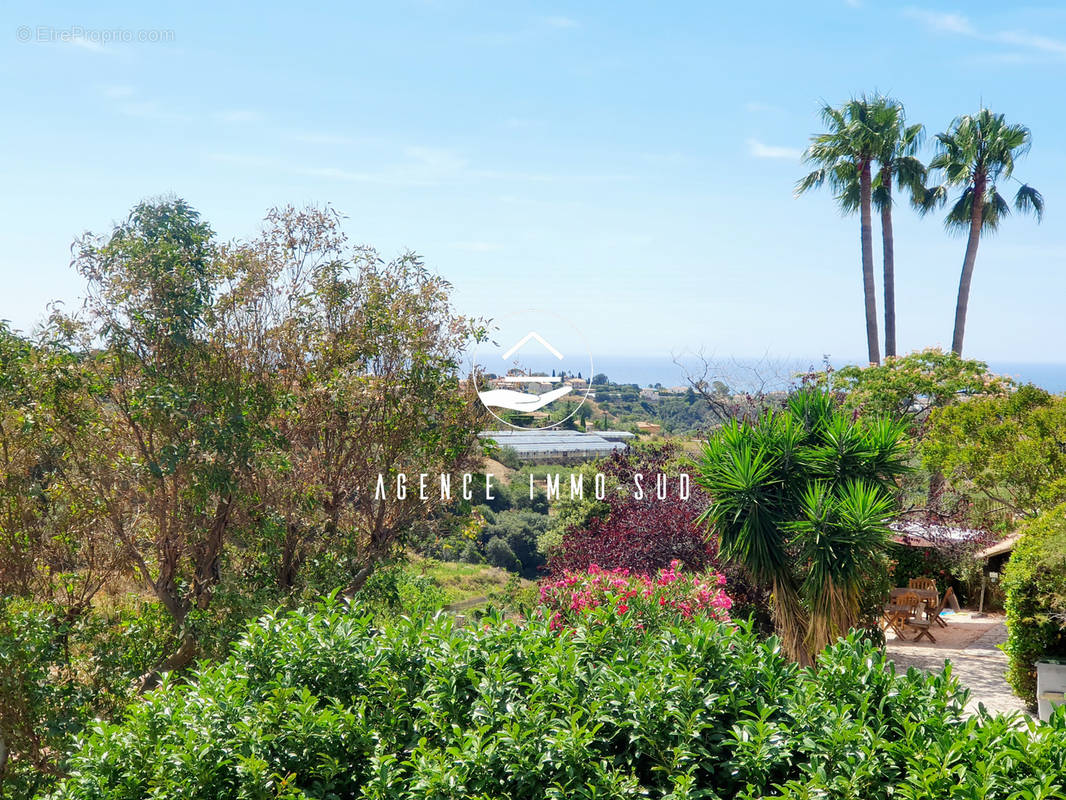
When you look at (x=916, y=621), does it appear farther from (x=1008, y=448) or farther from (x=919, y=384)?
(x=919, y=384)

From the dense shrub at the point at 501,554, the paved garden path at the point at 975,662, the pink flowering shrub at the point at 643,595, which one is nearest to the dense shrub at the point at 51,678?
the pink flowering shrub at the point at 643,595

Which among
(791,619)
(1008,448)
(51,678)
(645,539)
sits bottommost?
(51,678)

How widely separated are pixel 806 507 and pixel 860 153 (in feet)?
58.0

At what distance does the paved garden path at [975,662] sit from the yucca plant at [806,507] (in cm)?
208

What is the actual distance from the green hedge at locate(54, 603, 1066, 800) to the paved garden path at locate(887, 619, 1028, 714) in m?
6.50

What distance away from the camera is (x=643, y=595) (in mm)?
6492

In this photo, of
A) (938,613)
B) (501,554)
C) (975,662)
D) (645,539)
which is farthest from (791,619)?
(501,554)

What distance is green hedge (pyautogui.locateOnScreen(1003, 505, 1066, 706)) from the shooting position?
7637mm

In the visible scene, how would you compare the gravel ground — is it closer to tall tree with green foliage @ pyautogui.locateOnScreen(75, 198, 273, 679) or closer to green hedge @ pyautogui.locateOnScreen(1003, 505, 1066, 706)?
green hedge @ pyautogui.locateOnScreen(1003, 505, 1066, 706)

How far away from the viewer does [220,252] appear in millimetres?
8602

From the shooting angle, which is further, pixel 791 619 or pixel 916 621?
pixel 916 621

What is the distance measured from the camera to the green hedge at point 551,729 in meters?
2.89

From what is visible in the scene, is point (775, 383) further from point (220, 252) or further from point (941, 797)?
point (941, 797)

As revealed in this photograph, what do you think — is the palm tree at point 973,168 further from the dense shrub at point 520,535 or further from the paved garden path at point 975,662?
the dense shrub at point 520,535
